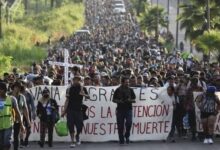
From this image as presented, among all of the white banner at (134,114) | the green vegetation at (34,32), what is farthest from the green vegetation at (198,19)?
the white banner at (134,114)

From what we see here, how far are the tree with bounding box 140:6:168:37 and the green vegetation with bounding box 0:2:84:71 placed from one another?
7321 mm

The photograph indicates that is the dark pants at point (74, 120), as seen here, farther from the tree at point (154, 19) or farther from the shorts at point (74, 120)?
the tree at point (154, 19)

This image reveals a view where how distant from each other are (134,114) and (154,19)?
62.9 meters

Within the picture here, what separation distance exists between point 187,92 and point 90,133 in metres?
2.19

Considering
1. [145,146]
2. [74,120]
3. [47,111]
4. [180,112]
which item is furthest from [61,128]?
[180,112]

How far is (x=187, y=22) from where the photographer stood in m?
41.2

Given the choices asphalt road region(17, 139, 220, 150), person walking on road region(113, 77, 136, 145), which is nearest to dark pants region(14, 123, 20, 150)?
asphalt road region(17, 139, 220, 150)

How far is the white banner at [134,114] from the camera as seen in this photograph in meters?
16.1

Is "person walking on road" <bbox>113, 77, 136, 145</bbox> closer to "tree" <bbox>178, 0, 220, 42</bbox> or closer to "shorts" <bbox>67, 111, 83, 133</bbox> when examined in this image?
"shorts" <bbox>67, 111, 83, 133</bbox>

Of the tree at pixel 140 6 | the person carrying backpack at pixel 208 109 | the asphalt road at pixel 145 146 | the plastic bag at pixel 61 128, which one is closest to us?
the asphalt road at pixel 145 146

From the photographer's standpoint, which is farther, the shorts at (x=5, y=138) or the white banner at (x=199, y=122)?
the white banner at (x=199, y=122)

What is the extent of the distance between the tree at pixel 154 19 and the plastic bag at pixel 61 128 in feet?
203

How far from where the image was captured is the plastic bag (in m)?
15.8

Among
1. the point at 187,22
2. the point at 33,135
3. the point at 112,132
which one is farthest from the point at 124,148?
the point at 187,22
